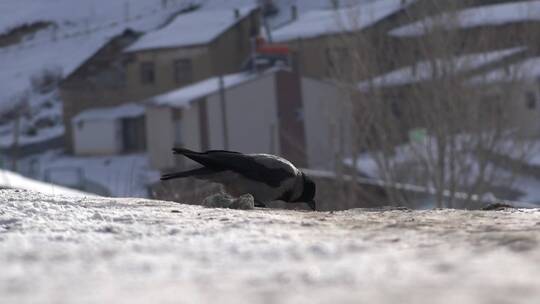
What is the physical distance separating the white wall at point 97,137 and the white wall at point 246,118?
448 inches

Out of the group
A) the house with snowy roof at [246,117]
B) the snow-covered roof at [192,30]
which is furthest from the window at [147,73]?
Result: the house with snowy roof at [246,117]

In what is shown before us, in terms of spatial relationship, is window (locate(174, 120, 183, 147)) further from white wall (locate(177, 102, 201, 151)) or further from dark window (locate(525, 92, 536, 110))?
dark window (locate(525, 92, 536, 110))

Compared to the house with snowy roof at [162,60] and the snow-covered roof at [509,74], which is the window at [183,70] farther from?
the snow-covered roof at [509,74]

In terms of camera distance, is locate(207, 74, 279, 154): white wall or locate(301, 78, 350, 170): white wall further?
locate(207, 74, 279, 154): white wall

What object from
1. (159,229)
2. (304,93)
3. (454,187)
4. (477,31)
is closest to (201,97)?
(304,93)

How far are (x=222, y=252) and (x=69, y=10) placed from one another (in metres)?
35.9

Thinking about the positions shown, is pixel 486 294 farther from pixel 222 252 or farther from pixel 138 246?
pixel 138 246

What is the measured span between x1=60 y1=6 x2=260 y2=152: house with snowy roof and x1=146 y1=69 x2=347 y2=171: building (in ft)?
28.0

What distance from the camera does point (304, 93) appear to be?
4291cm

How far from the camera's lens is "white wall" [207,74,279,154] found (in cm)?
4112

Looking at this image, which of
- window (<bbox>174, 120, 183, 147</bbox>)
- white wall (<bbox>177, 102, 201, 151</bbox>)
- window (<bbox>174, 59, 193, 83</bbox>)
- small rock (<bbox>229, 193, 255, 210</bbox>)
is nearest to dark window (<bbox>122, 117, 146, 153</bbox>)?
window (<bbox>174, 59, 193, 83</bbox>)

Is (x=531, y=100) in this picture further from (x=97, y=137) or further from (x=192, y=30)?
(x=97, y=137)

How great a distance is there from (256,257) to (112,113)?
163 feet

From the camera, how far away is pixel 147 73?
5409 centimetres
